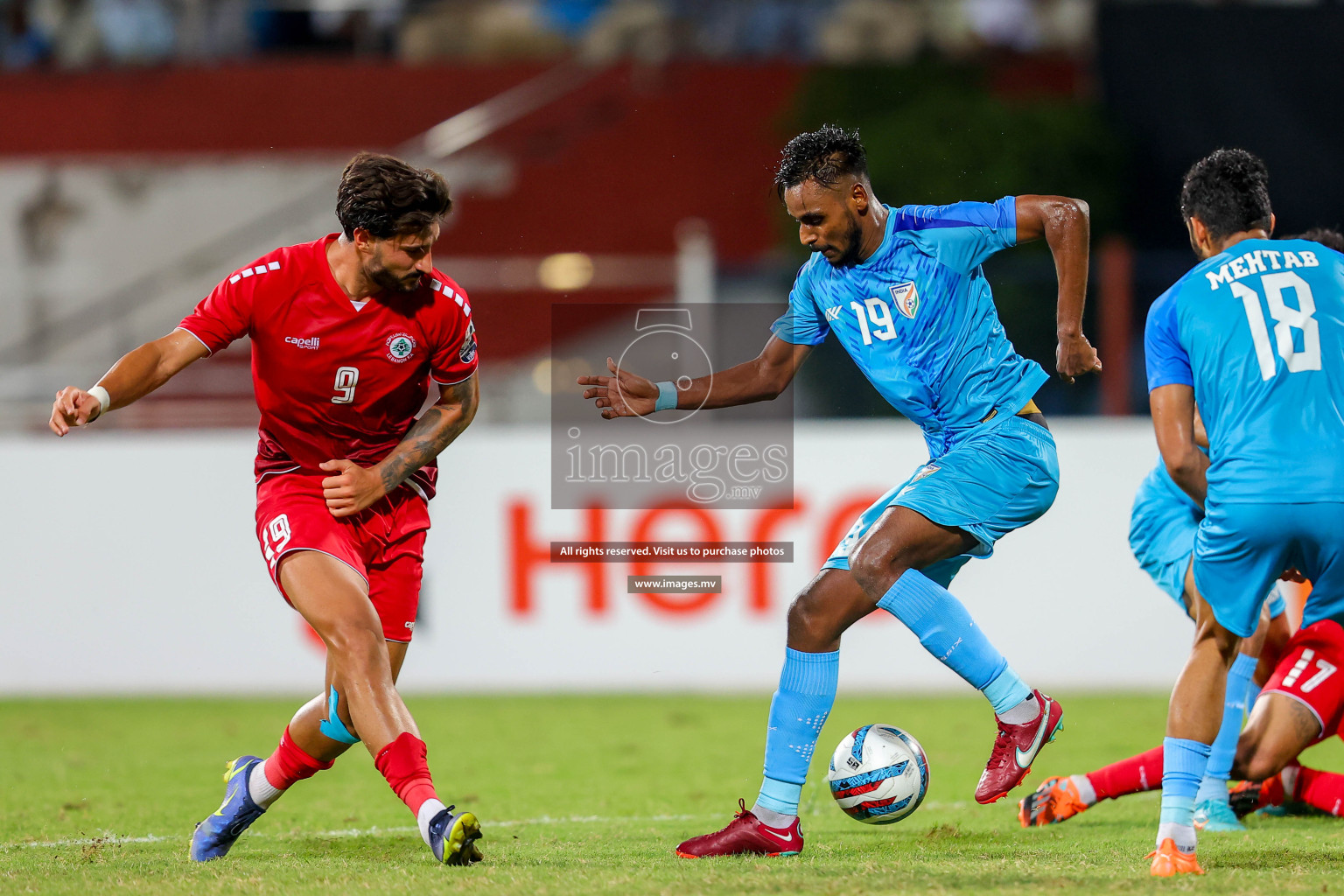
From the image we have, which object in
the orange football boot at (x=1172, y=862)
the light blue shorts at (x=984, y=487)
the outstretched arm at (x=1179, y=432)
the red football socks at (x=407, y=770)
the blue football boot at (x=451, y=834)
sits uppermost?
the outstretched arm at (x=1179, y=432)

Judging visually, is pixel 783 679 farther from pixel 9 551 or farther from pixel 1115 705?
pixel 9 551

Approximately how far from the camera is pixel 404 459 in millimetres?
5055

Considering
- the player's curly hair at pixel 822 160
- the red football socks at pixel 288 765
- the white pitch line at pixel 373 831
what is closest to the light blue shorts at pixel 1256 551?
the player's curly hair at pixel 822 160

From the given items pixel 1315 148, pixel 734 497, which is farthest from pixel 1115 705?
pixel 1315 148

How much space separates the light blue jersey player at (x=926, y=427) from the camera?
497 centimetres

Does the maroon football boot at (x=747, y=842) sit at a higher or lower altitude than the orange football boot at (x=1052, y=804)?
higher

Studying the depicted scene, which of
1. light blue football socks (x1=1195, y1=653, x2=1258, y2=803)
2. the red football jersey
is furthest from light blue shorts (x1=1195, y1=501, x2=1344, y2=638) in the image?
the red football jersey

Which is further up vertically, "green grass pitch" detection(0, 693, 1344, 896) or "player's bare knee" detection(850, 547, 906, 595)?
"player's bare knee" detection(850, 547, 906, 595)

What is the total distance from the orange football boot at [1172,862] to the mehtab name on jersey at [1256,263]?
1691mm

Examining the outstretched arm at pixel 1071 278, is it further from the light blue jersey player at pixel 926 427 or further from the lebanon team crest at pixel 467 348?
the lebanon team crest at pixel 467 348

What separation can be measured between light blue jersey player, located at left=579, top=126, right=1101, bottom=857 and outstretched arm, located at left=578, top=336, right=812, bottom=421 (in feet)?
0.92

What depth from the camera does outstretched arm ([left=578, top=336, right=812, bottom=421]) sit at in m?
5.52

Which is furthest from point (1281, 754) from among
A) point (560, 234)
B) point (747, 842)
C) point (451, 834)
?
point (560, 234)

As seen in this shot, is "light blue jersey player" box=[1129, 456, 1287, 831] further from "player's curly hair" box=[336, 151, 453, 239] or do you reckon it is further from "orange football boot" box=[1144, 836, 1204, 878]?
"player's curly hair" box=[336, 151, 453, 239]
